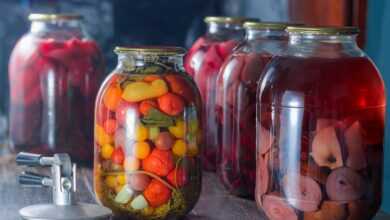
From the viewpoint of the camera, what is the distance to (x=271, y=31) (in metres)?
1.20

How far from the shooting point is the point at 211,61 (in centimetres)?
138

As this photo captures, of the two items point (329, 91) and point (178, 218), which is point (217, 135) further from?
point (329, 91)

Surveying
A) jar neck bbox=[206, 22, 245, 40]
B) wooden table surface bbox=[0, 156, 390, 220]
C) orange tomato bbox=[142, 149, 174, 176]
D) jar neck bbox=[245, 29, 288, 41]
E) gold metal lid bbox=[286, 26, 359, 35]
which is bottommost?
→ wooden table surface bbox=[0, 156, 390, 220]

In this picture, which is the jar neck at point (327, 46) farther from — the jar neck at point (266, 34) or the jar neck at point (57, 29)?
the jar neck at point (57, 29)

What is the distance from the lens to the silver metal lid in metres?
0.96

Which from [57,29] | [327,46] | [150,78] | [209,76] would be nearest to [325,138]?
[327,46]

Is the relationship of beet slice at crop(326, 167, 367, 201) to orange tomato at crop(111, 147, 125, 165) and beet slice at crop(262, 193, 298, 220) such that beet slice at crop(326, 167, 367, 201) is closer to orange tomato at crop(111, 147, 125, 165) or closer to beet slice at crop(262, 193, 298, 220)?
beet slice at crop(262, 193, 298, 220)

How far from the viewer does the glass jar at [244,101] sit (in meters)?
1.17

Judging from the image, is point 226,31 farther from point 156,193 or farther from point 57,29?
point 156,193

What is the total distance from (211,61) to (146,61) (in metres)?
0.34

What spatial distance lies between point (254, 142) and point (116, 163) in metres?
0.21

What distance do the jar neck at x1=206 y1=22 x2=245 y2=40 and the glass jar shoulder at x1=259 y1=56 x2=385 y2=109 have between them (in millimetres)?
420

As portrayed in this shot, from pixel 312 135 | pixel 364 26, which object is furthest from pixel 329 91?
pixel 364 26

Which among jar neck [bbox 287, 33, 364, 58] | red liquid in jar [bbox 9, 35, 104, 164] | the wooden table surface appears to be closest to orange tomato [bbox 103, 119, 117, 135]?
the wooden table surface
